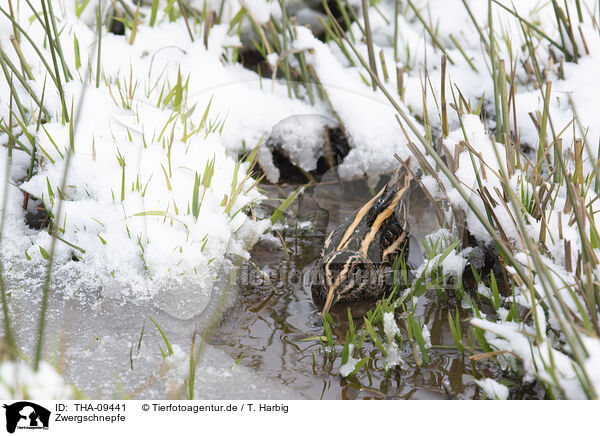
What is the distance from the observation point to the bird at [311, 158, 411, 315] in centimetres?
227

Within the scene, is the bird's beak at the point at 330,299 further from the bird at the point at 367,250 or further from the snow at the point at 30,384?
the snow at the point at 30,384

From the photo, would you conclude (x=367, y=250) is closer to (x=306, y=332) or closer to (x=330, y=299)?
(x=330, y=299)

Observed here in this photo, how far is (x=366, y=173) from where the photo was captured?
295cm

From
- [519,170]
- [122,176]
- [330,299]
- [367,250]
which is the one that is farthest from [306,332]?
[519,170]

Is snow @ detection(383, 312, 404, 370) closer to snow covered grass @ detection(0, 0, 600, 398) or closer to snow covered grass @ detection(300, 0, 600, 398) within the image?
snow covered grass @ detection(0, 0, 600, 398)

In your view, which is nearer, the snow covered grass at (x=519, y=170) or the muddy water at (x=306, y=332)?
the snow covered grass at (x=519, y=170)

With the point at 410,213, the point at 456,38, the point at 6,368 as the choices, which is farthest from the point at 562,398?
the point at 456,38

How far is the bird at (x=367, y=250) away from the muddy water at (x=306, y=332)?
3.2 inches

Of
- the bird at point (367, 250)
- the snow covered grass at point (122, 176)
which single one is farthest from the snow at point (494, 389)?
the snow covered grass at point (122, 176)
